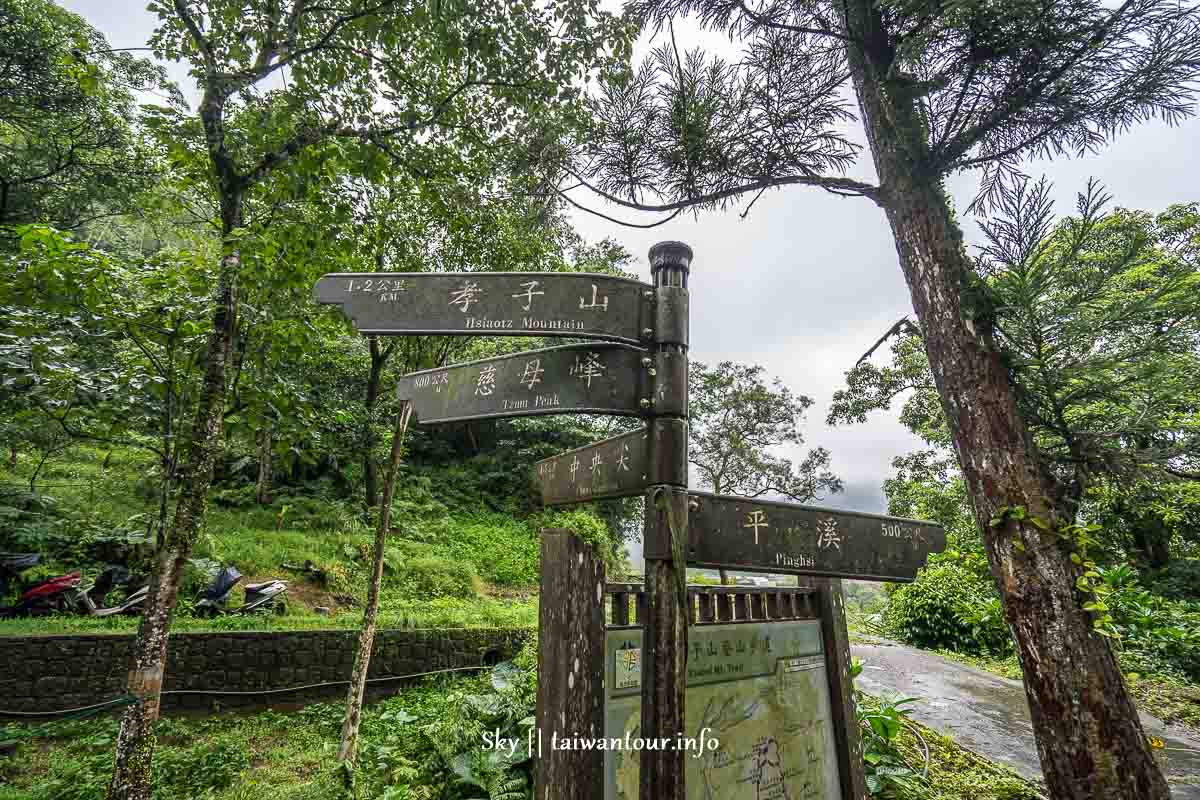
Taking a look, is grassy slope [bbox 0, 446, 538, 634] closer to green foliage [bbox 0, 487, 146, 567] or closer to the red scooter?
green foliage [bbox 0, 487, 146, 567]

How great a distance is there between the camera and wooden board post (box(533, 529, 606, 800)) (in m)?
1.40

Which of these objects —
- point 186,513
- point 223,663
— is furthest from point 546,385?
point 223,663

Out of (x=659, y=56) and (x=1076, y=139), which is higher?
(x=659, y=56)

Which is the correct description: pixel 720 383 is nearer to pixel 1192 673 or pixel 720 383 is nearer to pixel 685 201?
pixel 1192 673

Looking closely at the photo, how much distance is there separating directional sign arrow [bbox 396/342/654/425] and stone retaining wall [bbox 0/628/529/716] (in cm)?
637

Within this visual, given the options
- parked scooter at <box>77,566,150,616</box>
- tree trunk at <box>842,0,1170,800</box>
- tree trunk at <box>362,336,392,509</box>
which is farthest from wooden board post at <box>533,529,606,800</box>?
parked scooter at <box>77,566,150,616</box>

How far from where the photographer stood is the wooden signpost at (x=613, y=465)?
4.56 ft

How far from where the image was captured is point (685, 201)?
11.0 feet

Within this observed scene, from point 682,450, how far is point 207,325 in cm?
328

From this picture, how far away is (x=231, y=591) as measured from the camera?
7879mm

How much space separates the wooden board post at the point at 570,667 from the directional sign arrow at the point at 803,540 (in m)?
0.24

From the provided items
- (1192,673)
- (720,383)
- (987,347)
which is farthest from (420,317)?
(720,383)

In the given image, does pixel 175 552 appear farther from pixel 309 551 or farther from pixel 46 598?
pixel 309 551
